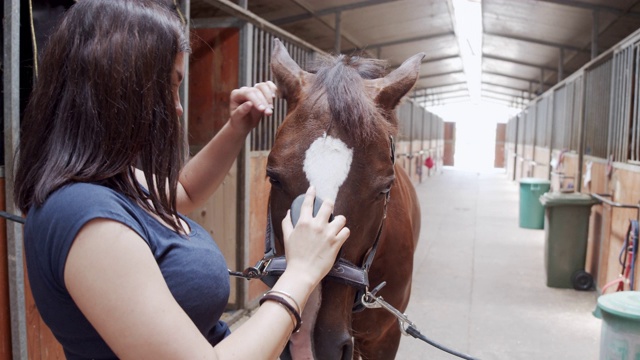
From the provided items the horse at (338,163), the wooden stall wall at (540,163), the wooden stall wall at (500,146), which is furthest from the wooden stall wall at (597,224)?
the wooden stall wall at (500,146)

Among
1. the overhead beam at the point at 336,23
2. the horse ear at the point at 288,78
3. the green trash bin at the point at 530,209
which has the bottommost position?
the green trash bin at the point at 530,209

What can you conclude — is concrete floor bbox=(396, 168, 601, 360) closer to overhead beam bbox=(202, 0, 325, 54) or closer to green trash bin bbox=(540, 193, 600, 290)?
green trash bin bbox=(540, 193, 600, 290)

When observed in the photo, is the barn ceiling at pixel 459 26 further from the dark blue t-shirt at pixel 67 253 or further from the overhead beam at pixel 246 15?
the dark blue t-shirt at pixel 67 253

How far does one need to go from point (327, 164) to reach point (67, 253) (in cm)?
72

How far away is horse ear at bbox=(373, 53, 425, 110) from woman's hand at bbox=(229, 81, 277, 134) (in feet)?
1.16

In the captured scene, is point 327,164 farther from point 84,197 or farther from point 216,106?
point 216,106

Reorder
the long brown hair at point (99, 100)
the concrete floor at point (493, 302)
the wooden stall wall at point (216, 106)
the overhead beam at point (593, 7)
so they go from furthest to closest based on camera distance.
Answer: the overhead beam at point (593, 7) → the wooden stall wall at point (216, 106) → the concrete floor at point (493, 302) → the long brown hair at point (99, 100)

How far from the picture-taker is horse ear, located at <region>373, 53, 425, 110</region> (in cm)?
160

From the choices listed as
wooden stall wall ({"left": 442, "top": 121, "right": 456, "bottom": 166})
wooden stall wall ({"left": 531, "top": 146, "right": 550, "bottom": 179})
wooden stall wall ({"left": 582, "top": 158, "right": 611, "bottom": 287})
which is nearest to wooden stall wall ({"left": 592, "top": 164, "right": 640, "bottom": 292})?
wooden stall wall ({"left": 582, "top": 158, "right": 611, "bottom": 287})

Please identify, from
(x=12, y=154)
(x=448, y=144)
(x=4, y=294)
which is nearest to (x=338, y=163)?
(x=12, y=154)

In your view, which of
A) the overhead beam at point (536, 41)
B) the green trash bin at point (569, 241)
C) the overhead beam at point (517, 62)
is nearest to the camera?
the green trash bin at point (569, 241)

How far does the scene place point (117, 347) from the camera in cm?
74

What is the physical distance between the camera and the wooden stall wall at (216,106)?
12.4 feet

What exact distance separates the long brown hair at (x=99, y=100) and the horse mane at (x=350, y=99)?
23.3 inches
